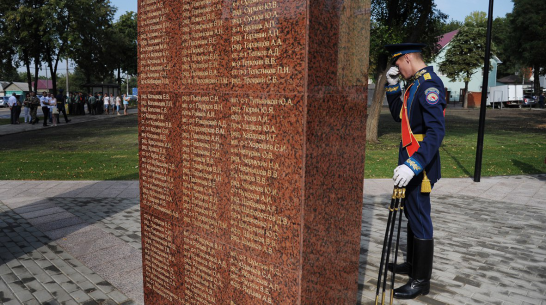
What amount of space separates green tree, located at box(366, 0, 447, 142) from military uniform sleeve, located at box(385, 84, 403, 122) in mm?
12713

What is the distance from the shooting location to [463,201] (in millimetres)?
8359

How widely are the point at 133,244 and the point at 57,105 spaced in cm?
2535

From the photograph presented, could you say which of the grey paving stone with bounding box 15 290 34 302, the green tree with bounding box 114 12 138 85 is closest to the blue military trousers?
the grey paving stone with bounding box 15 290 34 302

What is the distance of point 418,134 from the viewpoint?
13.7 ft

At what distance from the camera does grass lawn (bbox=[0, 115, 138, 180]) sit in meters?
10.9

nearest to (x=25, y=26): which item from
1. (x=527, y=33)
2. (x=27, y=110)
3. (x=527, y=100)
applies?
(x=27, y=110)

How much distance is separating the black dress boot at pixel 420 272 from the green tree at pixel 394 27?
43.4 ft

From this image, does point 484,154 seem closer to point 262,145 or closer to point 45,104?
point 262,145

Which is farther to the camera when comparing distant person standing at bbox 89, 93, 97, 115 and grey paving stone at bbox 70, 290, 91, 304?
distant person standing at bbox 89, 93, 97, 115

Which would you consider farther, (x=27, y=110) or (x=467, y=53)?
(x=467, y=53)

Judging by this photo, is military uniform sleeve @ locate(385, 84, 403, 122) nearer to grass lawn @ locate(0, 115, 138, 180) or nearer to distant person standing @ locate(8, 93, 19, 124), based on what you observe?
grass lawn @ locate(0, 115, 138, 180)

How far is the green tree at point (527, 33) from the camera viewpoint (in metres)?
42.2

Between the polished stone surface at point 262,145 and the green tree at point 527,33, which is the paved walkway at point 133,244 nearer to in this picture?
the polished stone surface at point 262,145

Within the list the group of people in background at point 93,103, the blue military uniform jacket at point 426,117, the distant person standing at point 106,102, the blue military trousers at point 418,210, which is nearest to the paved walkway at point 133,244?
the blue military trousers at point 418,210
